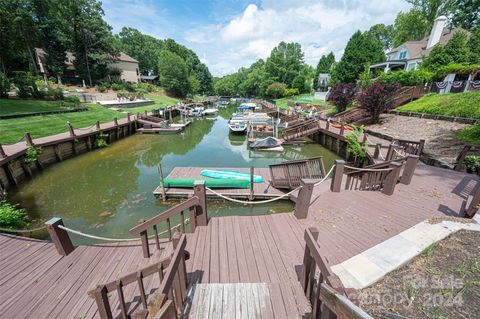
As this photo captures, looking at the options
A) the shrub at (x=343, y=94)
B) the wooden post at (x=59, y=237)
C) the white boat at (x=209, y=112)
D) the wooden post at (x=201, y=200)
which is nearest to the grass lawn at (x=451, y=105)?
the shrub at (x=343, y=94)

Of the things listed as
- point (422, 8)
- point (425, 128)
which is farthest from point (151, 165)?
point (422, 8)

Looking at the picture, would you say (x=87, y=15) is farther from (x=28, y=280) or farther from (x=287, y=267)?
(x=287, y=267)

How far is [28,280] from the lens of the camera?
3.46 metres

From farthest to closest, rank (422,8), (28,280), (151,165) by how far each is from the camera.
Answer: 1. (422,8)
2. (151,165)
3. (28,280)

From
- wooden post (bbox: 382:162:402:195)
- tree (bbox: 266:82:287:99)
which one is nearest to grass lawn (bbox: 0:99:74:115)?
wooden post (bbox: 382:162:402:195)

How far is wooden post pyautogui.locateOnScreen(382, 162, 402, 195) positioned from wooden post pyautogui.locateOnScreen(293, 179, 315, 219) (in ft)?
10.2

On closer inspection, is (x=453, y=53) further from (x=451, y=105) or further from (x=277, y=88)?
(x=277, y=88)

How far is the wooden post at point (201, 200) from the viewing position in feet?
13.0

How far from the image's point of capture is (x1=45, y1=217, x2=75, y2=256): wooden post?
364 centimetres

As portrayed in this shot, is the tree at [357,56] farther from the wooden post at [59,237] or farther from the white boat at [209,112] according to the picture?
the wooden post at [59,237]

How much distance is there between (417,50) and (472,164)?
31.7 m

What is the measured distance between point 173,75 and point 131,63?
1007 centimetres

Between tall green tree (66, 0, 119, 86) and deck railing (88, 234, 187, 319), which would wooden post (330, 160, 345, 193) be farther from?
tall green tree (66, 0, 119, 86)

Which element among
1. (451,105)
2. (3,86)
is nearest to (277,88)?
(451,105)
